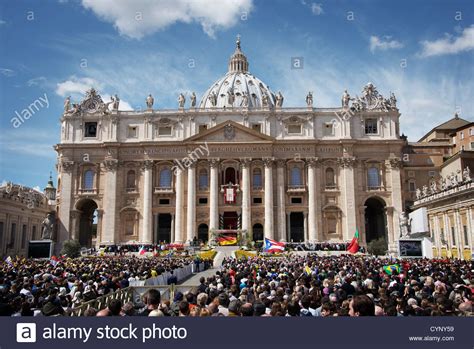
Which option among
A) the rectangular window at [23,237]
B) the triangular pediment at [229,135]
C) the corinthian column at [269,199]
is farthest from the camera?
the triangular pediment at [229,135]

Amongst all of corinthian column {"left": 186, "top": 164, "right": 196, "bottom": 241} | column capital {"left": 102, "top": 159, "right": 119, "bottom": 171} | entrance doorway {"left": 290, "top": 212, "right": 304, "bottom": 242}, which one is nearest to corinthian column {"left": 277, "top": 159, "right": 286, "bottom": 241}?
entrance doorway {"left": 290, "top": 212, "right": 304, "bottom": 242}

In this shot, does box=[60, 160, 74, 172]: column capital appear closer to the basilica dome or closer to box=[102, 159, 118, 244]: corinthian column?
box=[102, 159, 118, 244]: corinthian column

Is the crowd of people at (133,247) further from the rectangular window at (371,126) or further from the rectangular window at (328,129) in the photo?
the rectangular window at (371,126)

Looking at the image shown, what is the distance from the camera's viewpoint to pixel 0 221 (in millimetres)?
50875

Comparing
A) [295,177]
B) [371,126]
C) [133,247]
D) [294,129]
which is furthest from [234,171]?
[371,126]

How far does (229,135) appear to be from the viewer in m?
68.5

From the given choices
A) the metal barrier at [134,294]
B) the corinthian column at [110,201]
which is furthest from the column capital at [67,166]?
the metal barrier at [134,294]

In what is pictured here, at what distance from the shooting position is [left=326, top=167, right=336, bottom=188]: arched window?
227ft

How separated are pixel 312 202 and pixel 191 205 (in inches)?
761

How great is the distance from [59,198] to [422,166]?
201 ft

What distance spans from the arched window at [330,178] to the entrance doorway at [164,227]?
89.4 ft

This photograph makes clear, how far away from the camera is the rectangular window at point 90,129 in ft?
237

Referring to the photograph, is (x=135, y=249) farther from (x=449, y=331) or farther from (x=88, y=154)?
(x=449, y=331)

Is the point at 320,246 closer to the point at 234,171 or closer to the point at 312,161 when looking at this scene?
the point at 312,161
